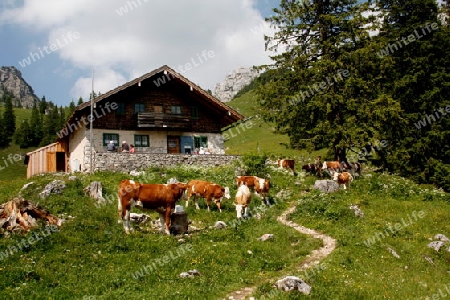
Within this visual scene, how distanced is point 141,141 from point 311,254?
23.9 m

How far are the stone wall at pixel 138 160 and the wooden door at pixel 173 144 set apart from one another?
169 inches

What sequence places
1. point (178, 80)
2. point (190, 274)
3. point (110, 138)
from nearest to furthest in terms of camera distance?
point (190, 274) → point (110, 138) → point (178, 80)

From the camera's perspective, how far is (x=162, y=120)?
3562 centimetres

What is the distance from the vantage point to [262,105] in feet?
104

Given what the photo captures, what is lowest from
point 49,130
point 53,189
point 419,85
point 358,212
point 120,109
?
point 358,212

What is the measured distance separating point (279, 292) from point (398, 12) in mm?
29680

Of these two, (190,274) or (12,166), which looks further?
(12,166)

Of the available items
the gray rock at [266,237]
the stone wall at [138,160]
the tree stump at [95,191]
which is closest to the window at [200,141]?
the stone wall at [138,160]

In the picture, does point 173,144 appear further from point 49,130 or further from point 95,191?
point 49,130

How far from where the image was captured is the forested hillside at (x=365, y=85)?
29.0 m

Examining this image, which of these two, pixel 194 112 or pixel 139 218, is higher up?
pixel 194 112

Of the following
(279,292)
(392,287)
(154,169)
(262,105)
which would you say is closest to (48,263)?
(279,292)

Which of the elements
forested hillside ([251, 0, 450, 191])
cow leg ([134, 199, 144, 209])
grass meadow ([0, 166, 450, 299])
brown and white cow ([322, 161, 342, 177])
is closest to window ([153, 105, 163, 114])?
forested hillside ([251, 0, 450, 191])

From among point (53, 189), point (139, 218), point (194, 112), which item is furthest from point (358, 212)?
point (194, 112)
